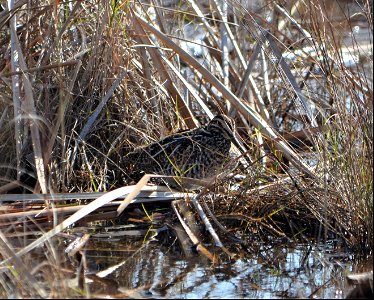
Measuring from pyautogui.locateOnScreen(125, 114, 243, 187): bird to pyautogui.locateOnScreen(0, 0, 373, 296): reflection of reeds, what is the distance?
0.16 m

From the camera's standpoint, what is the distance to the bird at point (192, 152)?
570 cm

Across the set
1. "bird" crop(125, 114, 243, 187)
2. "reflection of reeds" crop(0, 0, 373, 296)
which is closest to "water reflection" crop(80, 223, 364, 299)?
"reflection of reeds" crop(0, 0, 373, 296)

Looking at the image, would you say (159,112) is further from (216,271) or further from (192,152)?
(216,271)

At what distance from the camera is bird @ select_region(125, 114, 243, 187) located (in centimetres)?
570

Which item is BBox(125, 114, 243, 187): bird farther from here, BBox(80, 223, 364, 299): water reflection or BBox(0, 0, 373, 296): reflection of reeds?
BBox(80, 223, 364, 299): water reflection

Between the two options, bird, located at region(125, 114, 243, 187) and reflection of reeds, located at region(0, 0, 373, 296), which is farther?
bird, located at region(125, 114, 243, 187)

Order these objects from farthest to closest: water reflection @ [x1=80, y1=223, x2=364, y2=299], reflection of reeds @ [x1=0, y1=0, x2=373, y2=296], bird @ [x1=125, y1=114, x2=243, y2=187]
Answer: bird @ [x1=125, y1=114, x2=243, y2=187], reflection of reeds @ [x1=0, y1=0, x2=373, y2=296], water reflection @ [x1=80, y1=223, x2=364, y2=299]

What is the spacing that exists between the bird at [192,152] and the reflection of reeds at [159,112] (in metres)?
0.16

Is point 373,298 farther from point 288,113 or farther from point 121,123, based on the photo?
point 288,113

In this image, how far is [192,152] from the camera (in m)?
5.83

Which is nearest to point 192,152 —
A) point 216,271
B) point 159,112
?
point 159,112

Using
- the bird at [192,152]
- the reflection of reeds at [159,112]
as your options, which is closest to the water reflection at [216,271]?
the reflection of reeds at [159,112]

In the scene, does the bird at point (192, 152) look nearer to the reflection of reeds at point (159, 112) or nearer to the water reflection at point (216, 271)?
the reflection of reeds at point (159, 112)

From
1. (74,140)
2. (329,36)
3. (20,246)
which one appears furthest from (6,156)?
(329,36)
